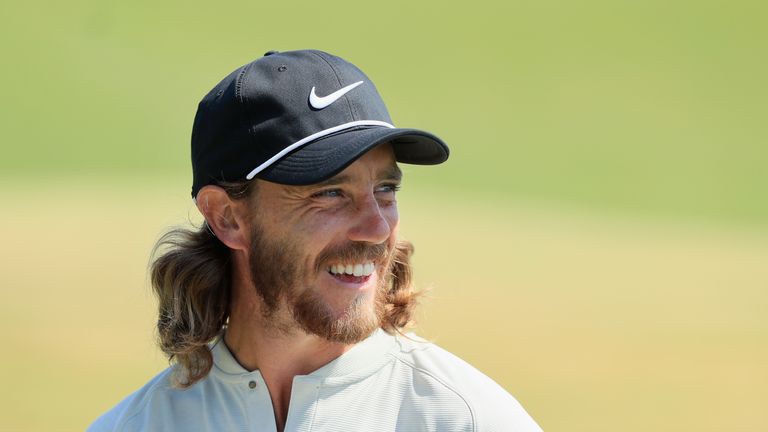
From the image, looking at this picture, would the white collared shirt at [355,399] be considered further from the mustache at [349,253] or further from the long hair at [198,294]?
the mustache at [349,253]

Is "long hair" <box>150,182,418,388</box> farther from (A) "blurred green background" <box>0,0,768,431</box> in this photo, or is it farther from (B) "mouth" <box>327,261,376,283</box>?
(A) "blurred green background" <box>0,0,768,431</box>

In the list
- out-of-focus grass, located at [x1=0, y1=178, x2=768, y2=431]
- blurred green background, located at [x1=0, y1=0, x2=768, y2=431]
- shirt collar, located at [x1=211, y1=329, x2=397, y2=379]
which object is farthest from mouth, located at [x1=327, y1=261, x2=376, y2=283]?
blurred green background, located at [x1=0, y1=0, x2=768, y2=431]

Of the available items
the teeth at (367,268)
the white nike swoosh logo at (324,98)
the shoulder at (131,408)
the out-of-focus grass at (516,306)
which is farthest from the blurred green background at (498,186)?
the white nike swoosh logo at (324,98)

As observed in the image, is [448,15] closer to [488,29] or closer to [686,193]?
[488,29]

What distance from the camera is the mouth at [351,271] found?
2141 mm

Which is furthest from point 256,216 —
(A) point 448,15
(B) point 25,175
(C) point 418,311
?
(A) point 448,15

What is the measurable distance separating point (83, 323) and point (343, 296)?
19.1 feet

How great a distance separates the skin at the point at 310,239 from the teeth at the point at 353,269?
0.05 feet

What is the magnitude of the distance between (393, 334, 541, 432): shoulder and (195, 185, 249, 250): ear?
447mm

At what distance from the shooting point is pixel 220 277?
2455 millimetres

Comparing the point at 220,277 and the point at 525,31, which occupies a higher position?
the point at 525,31

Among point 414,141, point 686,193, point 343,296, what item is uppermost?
point 414,141

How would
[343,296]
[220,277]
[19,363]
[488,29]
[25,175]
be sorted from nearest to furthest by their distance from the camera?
[343,296] → [220,277] → [19,363] → [25,175] → [488,29]

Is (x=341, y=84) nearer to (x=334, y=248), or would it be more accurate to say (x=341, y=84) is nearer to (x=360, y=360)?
(x=334, y=248)
